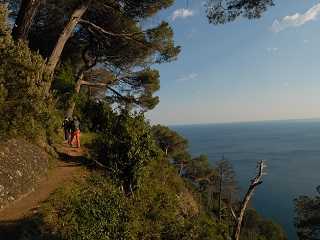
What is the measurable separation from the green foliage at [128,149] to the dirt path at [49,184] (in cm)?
132

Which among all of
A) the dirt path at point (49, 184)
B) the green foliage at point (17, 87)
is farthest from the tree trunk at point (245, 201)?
the green foliage at point (17, 87)

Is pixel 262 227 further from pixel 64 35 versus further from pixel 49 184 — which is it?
pixel 49 184

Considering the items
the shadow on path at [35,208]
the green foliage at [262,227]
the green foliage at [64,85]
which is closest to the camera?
the shadow on path at [35,208]

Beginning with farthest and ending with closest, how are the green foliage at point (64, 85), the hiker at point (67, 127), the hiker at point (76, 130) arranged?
the green foliage at point (64, 85) < the hiker at point (67, 127) < the hiker at point (76, 130)

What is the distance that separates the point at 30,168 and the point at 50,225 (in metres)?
3.06

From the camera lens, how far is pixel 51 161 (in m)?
12.1

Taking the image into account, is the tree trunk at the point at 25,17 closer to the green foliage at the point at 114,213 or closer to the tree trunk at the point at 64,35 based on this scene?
the tree trunk at the point at 64,35

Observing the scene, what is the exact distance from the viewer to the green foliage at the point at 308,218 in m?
24.3

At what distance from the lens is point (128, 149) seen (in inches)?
435

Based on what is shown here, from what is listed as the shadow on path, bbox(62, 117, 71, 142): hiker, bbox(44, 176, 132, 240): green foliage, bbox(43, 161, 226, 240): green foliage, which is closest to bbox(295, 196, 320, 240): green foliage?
bbox(43, 161, 226, 240): green foliage

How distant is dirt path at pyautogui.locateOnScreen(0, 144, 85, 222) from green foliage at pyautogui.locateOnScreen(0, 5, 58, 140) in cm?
173

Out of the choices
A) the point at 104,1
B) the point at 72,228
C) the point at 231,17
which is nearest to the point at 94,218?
the point at 72,228

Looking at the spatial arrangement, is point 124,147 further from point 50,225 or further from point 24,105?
point 50,225

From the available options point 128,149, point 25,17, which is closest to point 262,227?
point 128,149
